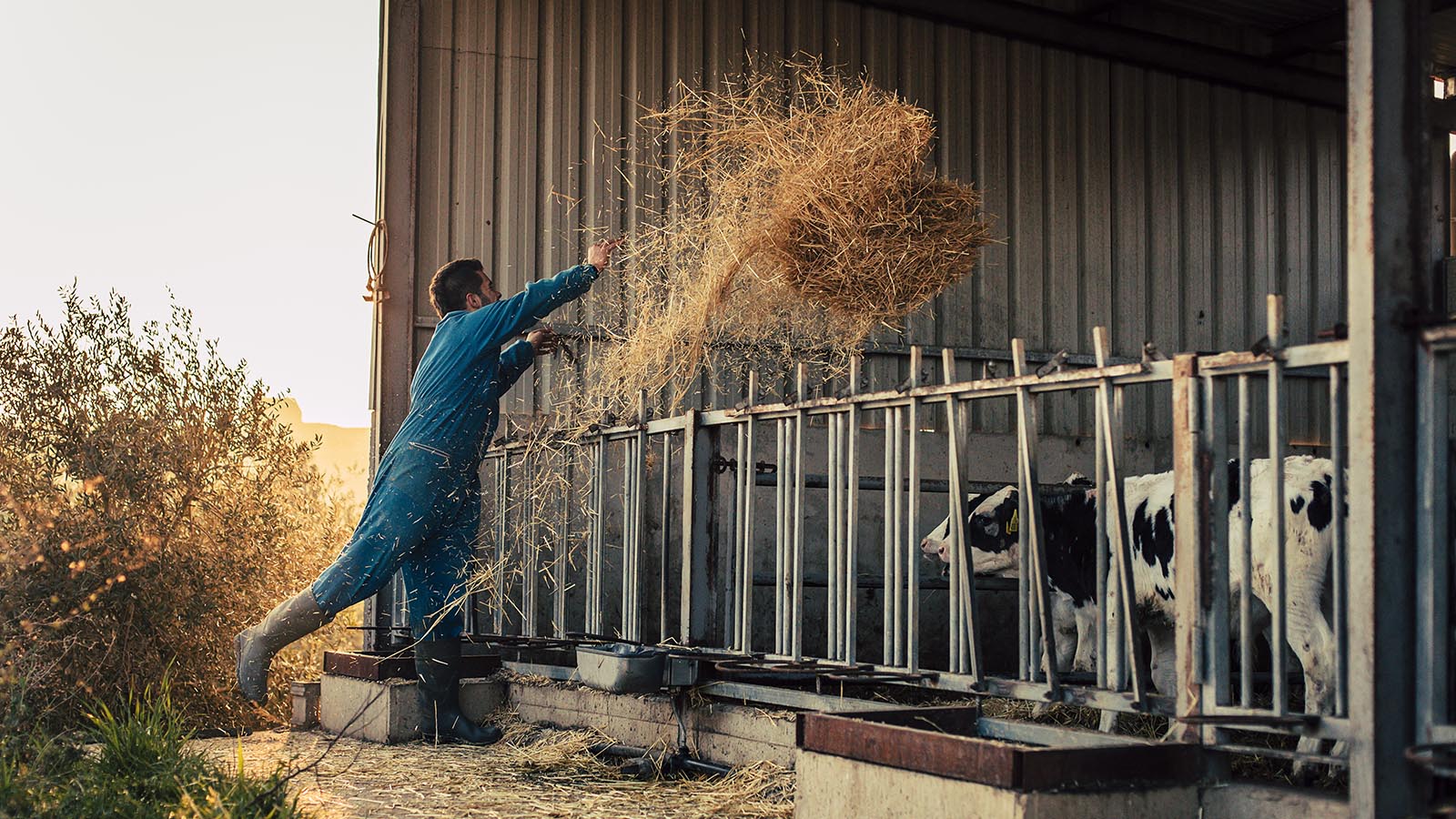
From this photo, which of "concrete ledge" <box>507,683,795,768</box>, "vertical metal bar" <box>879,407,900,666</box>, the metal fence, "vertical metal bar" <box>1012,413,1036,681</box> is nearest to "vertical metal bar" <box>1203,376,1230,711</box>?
the metal fence

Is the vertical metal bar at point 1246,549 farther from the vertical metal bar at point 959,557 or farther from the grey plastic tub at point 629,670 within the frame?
the grey plastic tub at point 629,670

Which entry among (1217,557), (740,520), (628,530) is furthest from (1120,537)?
(628,530)

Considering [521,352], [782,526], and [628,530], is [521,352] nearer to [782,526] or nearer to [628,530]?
[628,530]

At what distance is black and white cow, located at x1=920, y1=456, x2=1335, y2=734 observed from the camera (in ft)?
17.9

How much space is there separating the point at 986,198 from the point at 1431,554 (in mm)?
7988

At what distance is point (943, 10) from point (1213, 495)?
779cm

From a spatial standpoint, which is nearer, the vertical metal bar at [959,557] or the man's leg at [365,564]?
the vertical metal bar at [959,557]

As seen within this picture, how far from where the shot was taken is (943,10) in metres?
10.9

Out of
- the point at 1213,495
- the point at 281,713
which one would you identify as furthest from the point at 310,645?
the point at 1213,495

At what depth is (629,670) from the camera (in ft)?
19.4

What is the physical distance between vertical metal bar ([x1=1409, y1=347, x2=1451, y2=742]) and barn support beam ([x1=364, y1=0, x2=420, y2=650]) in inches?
266

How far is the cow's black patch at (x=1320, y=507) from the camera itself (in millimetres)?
5477

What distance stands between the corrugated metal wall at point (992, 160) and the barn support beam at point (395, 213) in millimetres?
64

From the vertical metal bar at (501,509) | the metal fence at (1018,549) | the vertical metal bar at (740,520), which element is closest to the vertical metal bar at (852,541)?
the metal fence at (1018,549)
